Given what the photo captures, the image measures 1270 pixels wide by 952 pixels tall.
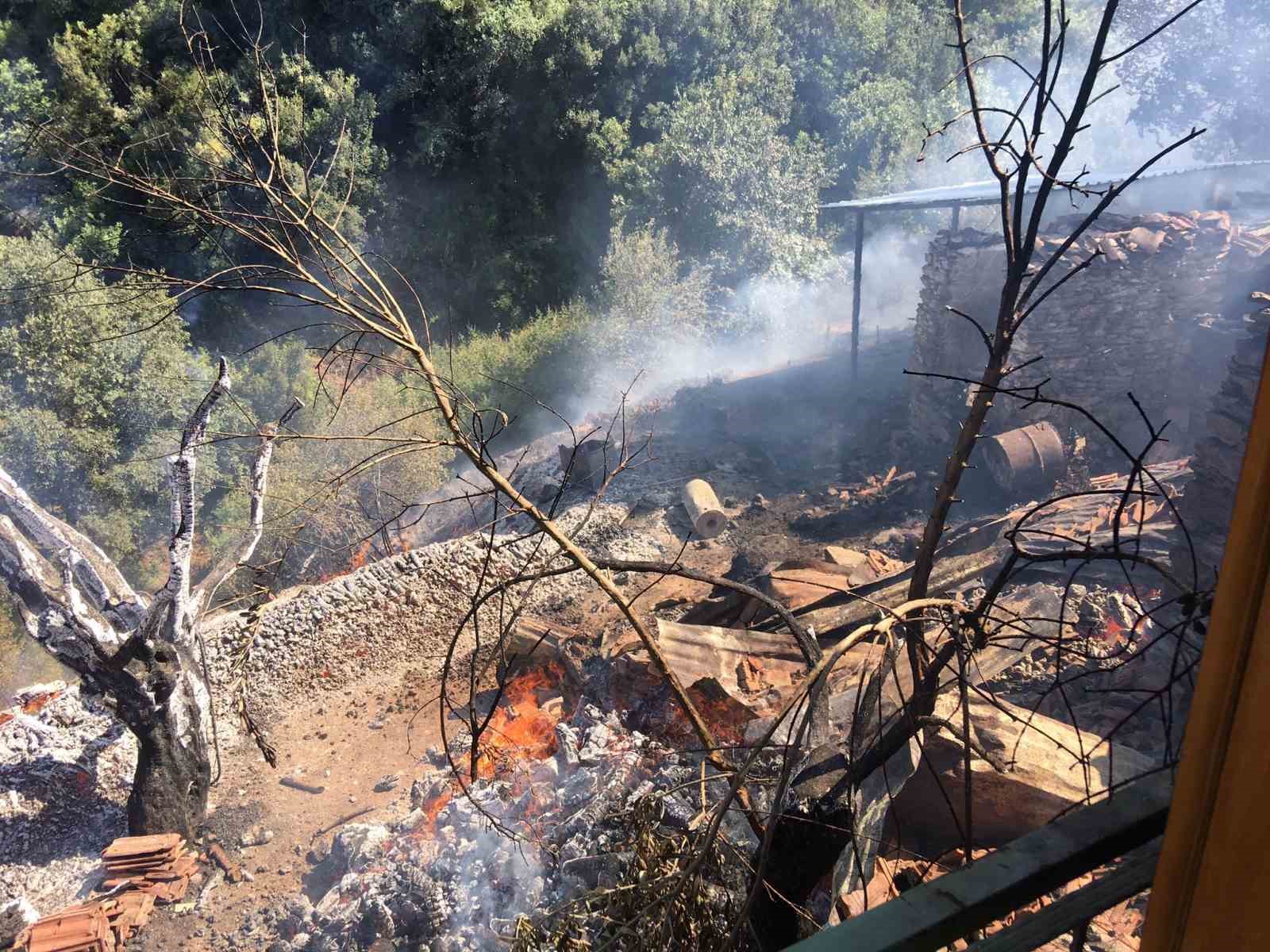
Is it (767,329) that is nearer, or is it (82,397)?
(82,397)

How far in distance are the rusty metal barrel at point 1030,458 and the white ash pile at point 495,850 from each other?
20.3 ft

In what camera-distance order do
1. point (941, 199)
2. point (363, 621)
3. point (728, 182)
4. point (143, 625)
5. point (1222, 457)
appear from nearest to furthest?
1. point (143, 625)
2. point (1222, 457)
3. point (363, 621)
4. point (941, 199)
5. point (728, 182)

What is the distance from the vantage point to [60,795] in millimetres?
6984

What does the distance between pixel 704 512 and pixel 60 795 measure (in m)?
7.71

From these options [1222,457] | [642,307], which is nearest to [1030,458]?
[1222,457]

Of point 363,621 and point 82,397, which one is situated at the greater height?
point 82,397

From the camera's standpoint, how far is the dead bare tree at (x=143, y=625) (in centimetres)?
600

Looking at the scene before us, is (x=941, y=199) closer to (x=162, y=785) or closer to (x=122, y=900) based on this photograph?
(x=162, y=785)

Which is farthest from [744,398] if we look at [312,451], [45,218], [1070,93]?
[1070,93]

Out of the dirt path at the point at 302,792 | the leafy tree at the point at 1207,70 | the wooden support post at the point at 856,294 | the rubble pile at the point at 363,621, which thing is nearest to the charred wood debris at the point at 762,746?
the dirt path at the point at 302,792

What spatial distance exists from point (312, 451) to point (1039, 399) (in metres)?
13.3

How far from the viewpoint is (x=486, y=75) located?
18500 millimetres

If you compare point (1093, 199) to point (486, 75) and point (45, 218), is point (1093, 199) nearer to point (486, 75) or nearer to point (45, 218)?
point (486, 75)

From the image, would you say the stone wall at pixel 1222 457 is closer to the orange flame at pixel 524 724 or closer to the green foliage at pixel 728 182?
the orange flame at pixel 524 724
